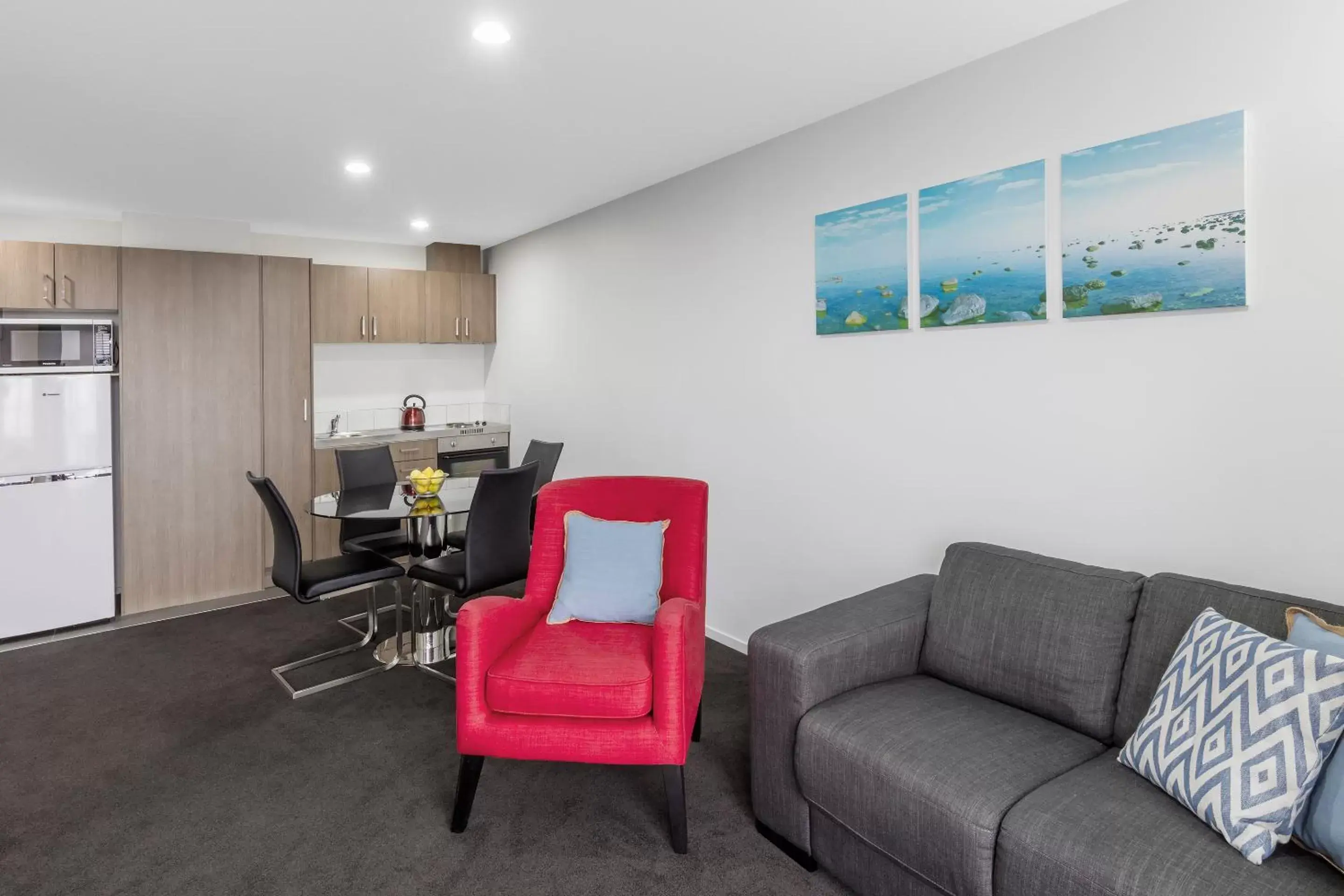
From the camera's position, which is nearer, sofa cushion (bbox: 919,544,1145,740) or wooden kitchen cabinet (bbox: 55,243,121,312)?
sofa cushion (bbox: 919,544,1145,740)

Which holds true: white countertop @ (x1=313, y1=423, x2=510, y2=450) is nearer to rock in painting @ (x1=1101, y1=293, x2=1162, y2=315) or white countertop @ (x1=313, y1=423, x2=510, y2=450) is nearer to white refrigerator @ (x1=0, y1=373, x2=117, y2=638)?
white refrigerator @ (x1=0, y1=373, x2=117, y2=638)

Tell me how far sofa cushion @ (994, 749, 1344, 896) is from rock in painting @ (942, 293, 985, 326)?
5.20 feet

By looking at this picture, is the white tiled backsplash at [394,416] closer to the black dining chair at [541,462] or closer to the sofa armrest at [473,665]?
the black dining chair at [541,462]

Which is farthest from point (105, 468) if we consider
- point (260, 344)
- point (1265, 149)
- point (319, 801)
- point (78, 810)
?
point (1265, 149)

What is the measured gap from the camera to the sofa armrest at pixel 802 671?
219 cm

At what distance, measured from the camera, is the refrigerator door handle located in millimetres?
4051

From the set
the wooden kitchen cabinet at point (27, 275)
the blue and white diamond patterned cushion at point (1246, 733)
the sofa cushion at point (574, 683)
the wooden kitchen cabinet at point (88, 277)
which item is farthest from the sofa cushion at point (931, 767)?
the wooden kitchen cabinet at point (27, 275)

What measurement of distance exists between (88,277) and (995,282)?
4854 mm

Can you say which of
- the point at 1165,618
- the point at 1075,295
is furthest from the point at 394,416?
the point at 1165,618

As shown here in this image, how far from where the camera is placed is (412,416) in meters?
5.87

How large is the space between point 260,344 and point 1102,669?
16.3 feet

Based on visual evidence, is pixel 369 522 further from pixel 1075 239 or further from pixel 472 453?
pixel 1075 239

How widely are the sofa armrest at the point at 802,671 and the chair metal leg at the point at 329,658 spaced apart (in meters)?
2.09

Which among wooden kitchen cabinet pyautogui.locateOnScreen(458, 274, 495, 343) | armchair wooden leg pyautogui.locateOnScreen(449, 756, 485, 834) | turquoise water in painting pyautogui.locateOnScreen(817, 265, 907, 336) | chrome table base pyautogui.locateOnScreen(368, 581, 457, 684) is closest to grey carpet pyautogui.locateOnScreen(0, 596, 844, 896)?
armchair wooden leg pyautogui.locateOnScreen(449, 756, 485, 834)
